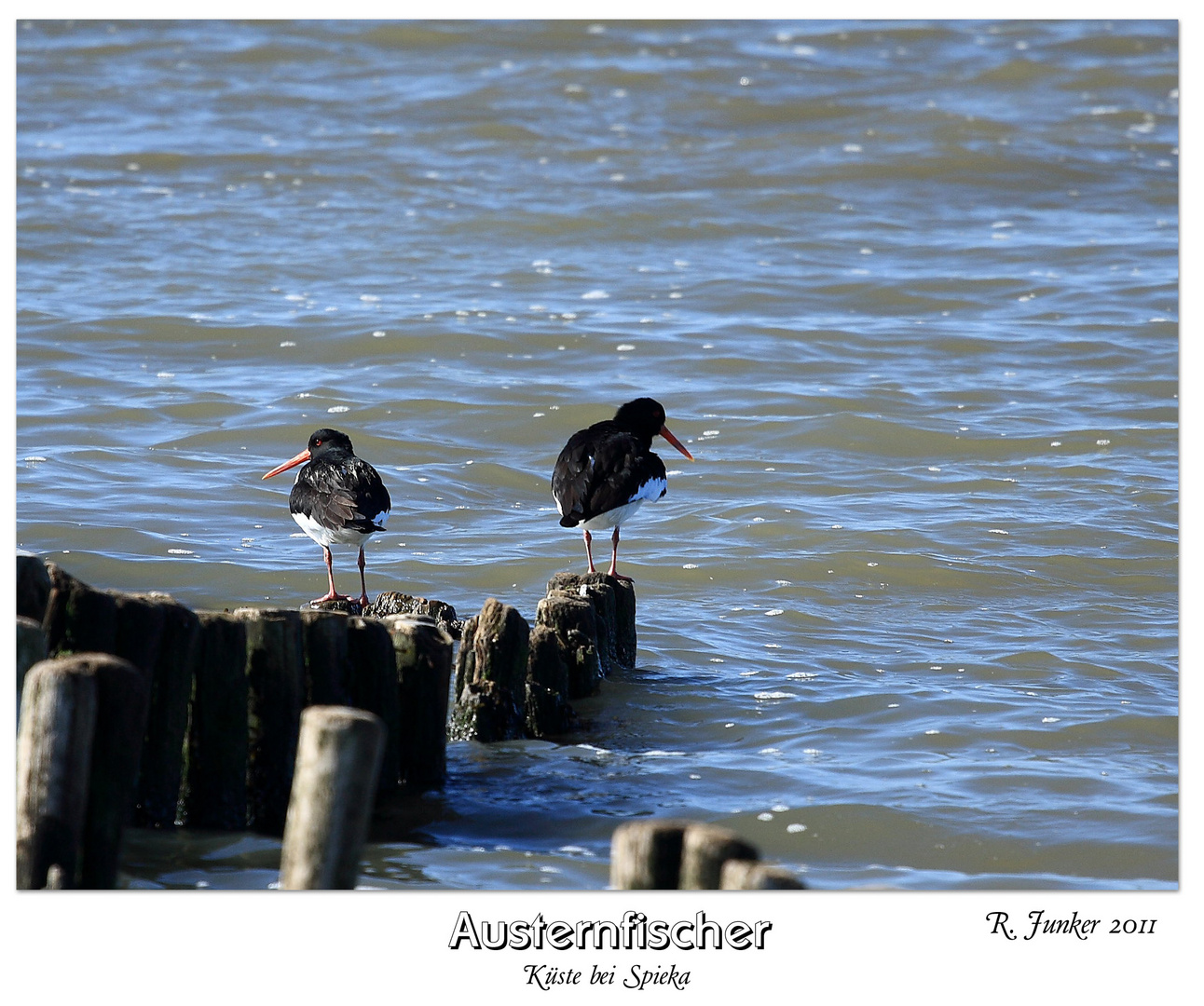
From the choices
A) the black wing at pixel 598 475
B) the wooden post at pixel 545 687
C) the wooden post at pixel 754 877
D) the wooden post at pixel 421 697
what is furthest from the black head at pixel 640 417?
the wooden post at pixel 754 877

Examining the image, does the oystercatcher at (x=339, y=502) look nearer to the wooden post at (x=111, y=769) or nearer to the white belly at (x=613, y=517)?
Answer: the white belly at (x=613, y=517)

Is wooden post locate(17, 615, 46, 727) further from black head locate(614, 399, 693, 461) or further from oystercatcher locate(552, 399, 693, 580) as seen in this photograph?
black head locate(614, 399, 693, 461)

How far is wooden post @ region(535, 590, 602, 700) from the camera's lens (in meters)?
7.30

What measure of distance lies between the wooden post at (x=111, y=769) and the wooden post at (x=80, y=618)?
74 cm

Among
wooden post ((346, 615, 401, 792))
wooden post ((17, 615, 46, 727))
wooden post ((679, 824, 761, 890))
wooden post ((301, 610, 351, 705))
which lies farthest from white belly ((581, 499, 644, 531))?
wooden post ((679, 824, 761, 890))

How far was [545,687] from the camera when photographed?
7020 mm

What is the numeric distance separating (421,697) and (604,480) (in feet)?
9.08

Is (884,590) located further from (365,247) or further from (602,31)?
(602,31)

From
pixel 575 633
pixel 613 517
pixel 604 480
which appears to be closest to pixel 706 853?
pixel 575 633

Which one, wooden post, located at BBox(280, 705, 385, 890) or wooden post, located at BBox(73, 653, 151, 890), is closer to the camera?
wooden post, located at BBox(280, 705, 385, 890)

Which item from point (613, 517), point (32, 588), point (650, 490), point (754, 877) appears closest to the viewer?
point (754, 877)

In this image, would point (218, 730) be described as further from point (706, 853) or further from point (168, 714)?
point (706, 853)

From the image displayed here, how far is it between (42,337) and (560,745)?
10913mm
